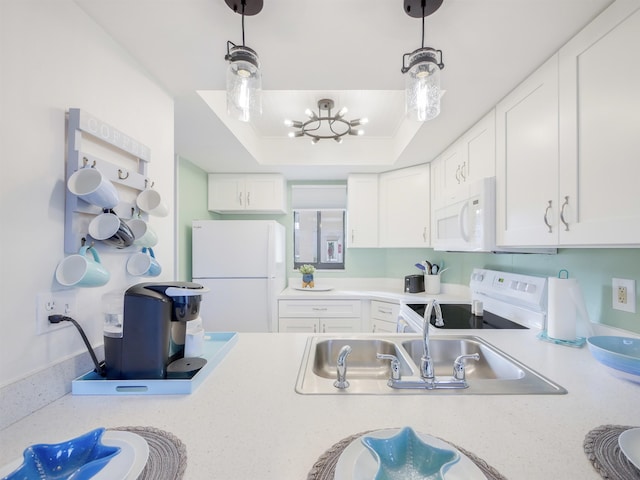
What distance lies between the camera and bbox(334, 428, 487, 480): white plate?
21.1 inches

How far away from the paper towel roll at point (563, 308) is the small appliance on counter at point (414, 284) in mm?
1623

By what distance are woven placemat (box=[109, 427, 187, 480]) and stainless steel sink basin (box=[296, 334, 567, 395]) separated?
0.40 meters

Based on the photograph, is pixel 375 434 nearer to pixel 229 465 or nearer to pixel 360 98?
pixel 229 465

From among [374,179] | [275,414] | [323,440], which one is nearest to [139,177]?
[275,414]

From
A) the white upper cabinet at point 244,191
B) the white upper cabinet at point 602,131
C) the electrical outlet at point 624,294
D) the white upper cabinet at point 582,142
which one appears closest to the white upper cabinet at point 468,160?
the white upper cabinet at point 582,142

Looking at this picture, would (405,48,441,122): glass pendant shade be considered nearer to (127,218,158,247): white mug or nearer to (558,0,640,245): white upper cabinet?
(558,0,640,245): white upper cabinet

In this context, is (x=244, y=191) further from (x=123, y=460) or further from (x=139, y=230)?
(x=123, y=460)

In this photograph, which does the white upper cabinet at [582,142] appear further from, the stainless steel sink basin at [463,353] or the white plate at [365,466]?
the white plate at [365,466]

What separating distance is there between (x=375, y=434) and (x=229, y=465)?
1.09 feet

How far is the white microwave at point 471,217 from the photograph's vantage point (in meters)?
1.66

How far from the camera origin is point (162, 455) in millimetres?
603

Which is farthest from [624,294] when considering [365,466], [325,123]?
[325,123]

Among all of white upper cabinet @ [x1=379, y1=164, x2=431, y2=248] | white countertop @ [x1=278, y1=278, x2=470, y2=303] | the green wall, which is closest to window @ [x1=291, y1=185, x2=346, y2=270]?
the green wall

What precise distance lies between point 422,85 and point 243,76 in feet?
2.09
